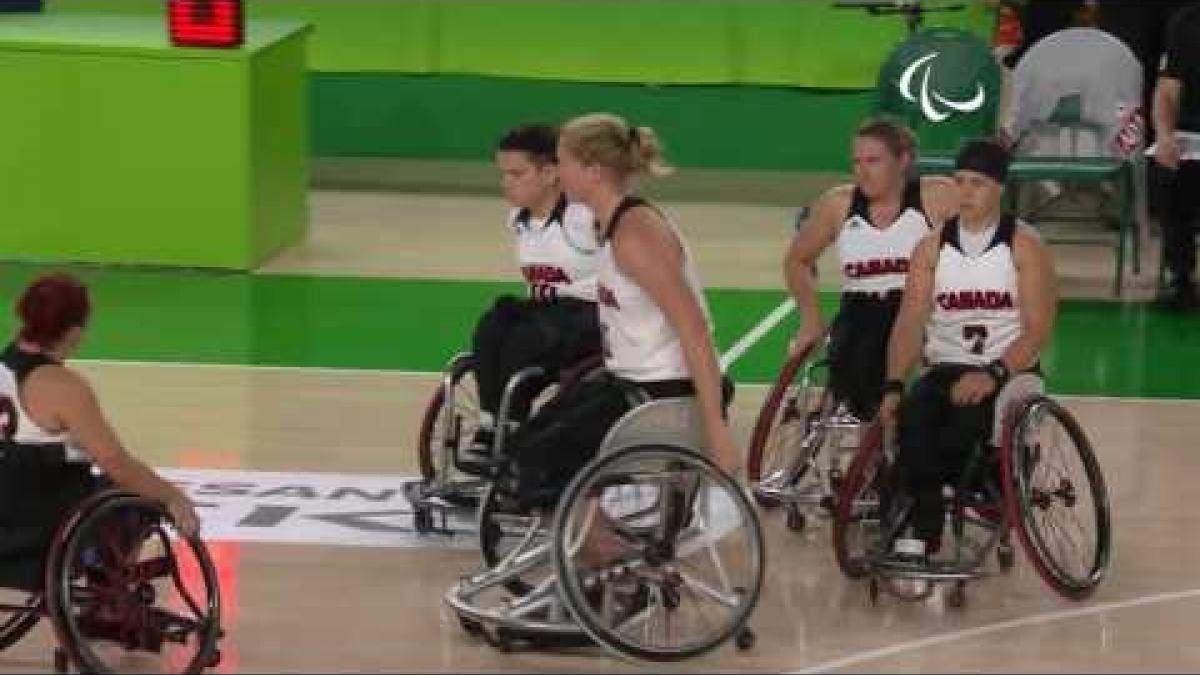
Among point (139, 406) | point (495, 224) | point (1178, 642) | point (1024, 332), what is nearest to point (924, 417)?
point (1024, 332)

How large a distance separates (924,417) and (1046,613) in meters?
0.58

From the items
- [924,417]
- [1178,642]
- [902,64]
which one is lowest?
[1178,642]

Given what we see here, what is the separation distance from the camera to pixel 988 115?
1232cm

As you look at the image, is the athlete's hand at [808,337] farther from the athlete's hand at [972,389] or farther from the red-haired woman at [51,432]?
the red-haired woman at [51,432]

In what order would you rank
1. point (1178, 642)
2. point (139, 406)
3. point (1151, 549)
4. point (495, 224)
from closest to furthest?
point (1178, 642)
point (1151, 549)
point (139, 406)
point (495, 224)

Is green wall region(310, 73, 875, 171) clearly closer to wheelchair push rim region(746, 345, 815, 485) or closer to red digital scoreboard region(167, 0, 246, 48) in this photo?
red digital scoreboard region(167, 0, 246, 48)

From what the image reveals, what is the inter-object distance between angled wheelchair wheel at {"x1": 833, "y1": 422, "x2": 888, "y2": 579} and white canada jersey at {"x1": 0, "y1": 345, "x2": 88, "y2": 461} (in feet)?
6.24

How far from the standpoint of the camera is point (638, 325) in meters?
6.94

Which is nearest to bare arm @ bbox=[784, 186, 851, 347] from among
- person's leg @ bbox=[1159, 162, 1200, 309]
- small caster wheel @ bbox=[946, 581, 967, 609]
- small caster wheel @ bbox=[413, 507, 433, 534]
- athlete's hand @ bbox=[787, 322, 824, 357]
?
athlete's hand @ bbox=[787, 322, 824, 357]

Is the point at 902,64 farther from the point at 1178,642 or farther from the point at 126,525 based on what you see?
the point at 126,525

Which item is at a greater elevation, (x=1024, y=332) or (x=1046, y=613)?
(x=1024, y=332)

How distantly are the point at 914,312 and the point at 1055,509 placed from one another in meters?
1.03

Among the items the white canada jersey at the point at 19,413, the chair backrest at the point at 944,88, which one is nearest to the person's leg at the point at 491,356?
the white canada jersey at the point at 19,413

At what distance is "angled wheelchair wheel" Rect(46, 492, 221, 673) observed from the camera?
6.27 metres
